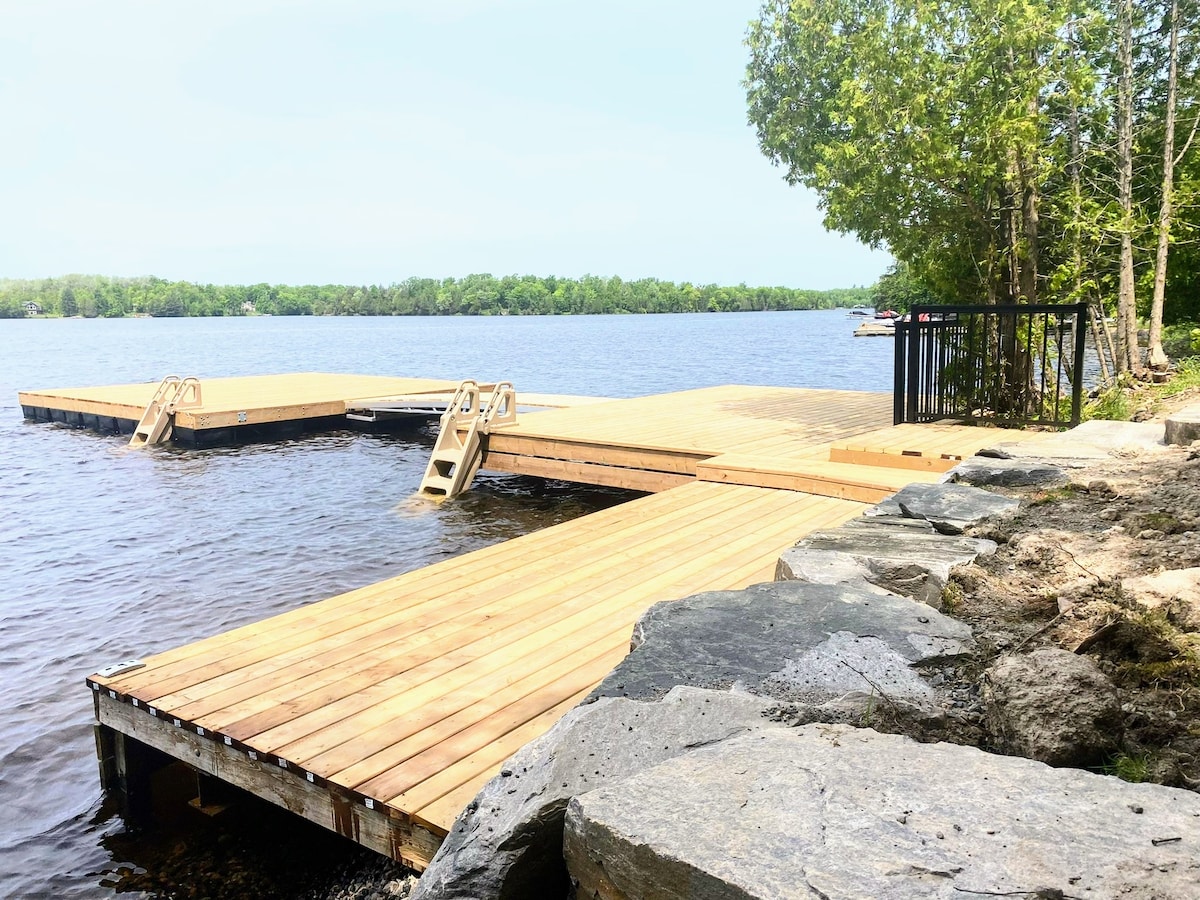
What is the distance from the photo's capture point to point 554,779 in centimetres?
176

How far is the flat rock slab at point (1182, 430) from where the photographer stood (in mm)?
4402

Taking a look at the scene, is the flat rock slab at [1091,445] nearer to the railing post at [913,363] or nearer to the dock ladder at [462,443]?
the railing post at [913,363]

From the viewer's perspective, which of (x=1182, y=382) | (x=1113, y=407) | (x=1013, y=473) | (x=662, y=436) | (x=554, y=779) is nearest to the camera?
(x=554, y=779)

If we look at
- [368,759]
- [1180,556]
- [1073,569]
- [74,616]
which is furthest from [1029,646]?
[74,616]

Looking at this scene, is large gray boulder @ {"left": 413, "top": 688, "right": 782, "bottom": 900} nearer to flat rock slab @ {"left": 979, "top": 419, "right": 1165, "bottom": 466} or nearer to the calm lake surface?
the calm lake surface

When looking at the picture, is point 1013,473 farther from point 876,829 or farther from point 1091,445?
point 876,829

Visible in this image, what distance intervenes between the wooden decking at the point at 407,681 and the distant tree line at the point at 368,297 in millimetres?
136048

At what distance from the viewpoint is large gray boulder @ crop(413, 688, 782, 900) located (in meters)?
1.69

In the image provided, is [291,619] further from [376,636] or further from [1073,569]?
[1073,569]

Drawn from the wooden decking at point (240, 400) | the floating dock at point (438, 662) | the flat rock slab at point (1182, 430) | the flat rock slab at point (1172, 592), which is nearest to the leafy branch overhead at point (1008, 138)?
the floating dock at point (438, 662)

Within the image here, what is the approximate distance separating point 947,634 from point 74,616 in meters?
6.97

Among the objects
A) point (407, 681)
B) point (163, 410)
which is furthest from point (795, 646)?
point (163, 410)

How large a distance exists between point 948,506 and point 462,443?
26.9 ft

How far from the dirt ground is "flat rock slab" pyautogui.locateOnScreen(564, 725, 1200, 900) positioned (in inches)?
10.5
